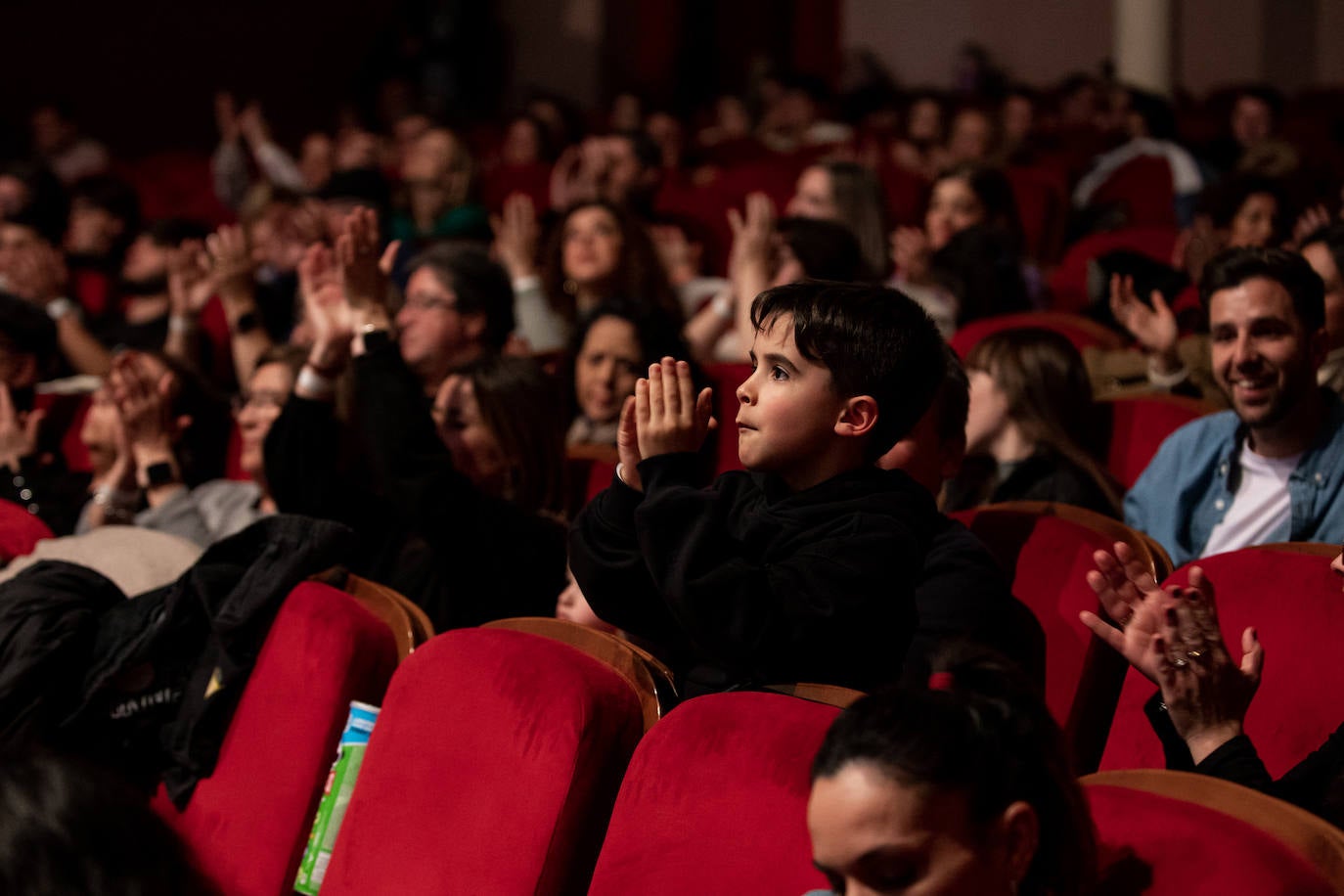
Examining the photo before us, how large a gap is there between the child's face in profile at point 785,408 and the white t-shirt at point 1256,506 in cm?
77

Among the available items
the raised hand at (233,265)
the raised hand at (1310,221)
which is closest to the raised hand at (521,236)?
the raised hand at (233,265)

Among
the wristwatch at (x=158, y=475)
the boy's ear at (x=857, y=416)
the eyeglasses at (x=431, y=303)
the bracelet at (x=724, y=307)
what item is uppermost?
the boy's ear at (x=857, y=416)

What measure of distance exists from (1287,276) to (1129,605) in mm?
853

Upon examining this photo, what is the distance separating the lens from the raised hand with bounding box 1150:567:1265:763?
122cm

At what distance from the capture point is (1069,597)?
1.66 m

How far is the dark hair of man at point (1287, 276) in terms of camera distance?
1943 millimetres

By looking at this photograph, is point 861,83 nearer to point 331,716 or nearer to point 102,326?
point 102,326

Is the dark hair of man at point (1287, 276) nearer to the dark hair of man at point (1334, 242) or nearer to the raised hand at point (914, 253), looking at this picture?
the dark hair of man at point (1334, 242)

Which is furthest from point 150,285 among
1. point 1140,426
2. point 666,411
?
point 666,411

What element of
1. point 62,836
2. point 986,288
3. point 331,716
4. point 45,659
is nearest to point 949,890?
point 62,836

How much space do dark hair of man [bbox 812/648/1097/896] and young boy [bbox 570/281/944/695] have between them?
0.99 ft

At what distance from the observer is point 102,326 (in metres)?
4.00

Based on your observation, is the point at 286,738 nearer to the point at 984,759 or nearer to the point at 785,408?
the point at 785,408

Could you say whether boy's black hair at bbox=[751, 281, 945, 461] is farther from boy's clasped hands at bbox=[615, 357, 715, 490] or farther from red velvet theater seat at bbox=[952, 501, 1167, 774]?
red velvet theater seat at bbox=[952, 501, 1167, 774]
